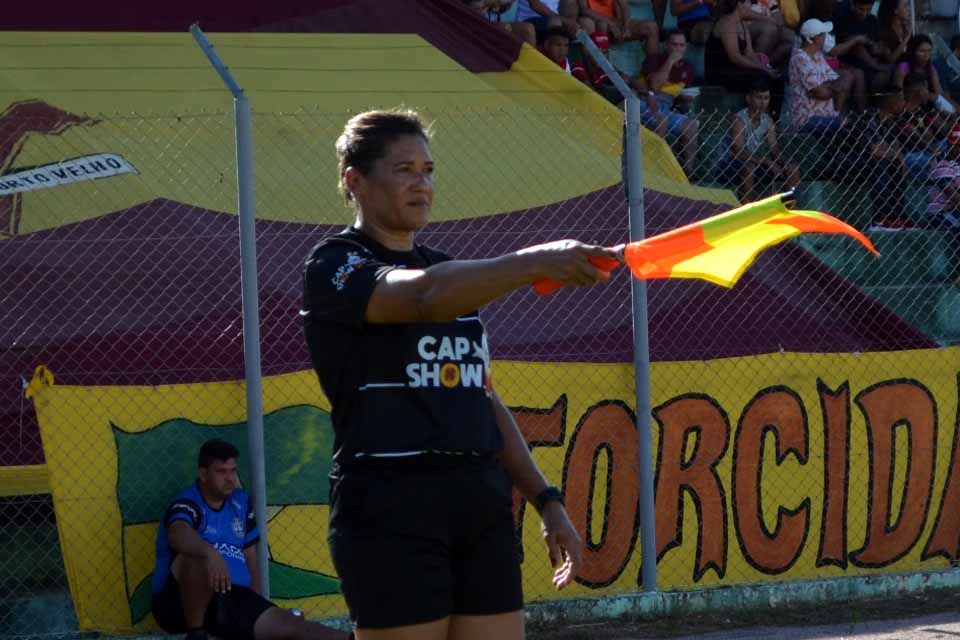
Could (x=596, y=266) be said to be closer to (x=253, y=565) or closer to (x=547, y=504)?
(x=547, y=504)

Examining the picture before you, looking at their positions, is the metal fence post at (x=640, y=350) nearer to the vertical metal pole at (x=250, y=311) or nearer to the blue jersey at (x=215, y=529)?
the vertical metal pole at (x=250, y=311)

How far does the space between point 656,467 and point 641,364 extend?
1.97 ft

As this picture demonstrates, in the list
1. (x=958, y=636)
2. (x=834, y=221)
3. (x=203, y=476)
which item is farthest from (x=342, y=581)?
(x=958, y=636)

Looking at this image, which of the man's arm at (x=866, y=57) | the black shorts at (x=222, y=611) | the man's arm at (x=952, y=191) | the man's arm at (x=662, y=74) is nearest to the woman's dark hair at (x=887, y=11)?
the man's arm at (x=866, y=57)

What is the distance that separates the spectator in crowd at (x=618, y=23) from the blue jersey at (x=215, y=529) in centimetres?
667

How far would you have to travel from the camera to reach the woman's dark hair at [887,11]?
14000 mm

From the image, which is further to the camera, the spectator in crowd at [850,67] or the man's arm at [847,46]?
the man's arm at [847,46]

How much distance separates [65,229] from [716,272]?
19.0 feet

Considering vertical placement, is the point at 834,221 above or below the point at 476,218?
below

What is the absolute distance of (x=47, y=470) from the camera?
23.1 ft

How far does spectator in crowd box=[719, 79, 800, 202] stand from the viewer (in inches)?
386

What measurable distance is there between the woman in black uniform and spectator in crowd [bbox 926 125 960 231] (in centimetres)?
785

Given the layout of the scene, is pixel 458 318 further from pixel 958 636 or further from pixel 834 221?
pixel 958 636

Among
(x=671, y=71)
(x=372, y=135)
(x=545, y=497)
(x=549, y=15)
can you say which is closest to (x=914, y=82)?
(x=671, y=71)
